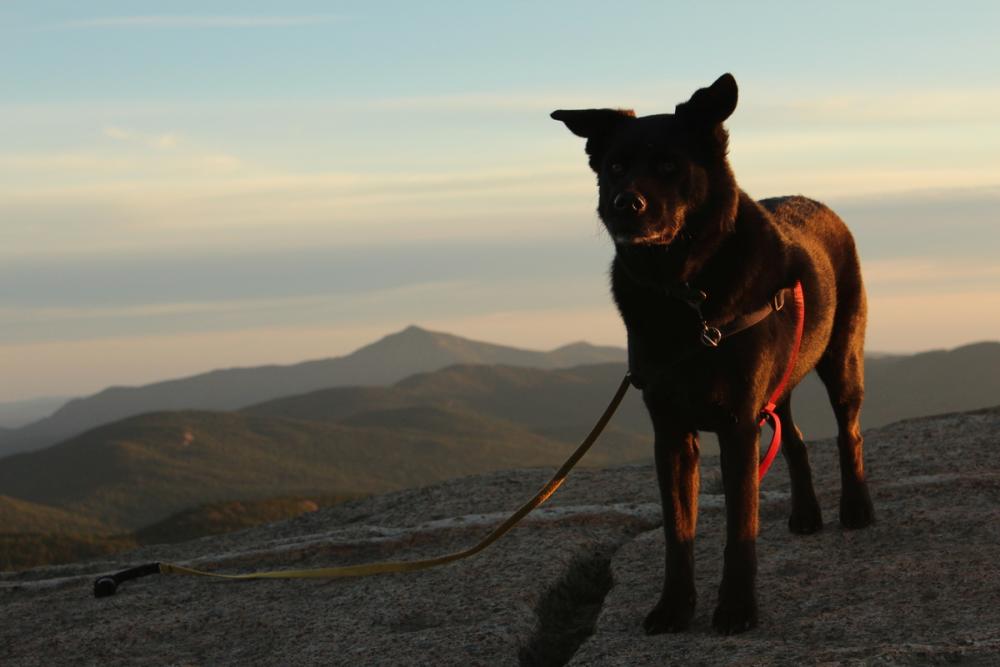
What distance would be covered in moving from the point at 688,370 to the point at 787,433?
2.34m

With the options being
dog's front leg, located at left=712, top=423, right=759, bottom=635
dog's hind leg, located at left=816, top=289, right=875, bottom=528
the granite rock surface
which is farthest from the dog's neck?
dog's hind leg, located at left=816, top=289, right=875, bottom=528

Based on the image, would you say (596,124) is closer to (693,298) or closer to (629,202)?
(629,202)

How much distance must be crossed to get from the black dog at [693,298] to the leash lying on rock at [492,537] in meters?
0.16

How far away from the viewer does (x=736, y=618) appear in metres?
6.72

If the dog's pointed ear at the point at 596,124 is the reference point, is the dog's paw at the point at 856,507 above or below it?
below

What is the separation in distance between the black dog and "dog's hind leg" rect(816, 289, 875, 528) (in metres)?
1.21

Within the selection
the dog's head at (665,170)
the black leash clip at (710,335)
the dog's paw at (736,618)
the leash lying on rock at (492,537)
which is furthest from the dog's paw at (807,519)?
the dog's head at (665,170)

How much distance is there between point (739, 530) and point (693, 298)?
1.39 m

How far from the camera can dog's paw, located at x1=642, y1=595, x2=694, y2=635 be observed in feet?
22.8

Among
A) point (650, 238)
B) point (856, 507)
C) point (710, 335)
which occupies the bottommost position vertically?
point (856, 507)

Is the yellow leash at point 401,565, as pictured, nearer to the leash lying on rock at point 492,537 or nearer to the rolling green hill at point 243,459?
the leash lying on rock at point 492,537

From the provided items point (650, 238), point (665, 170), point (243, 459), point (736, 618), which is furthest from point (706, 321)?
point (243, 459)

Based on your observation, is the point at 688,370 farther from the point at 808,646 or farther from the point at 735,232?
the point at 808,646

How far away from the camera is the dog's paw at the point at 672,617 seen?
6957 mm
